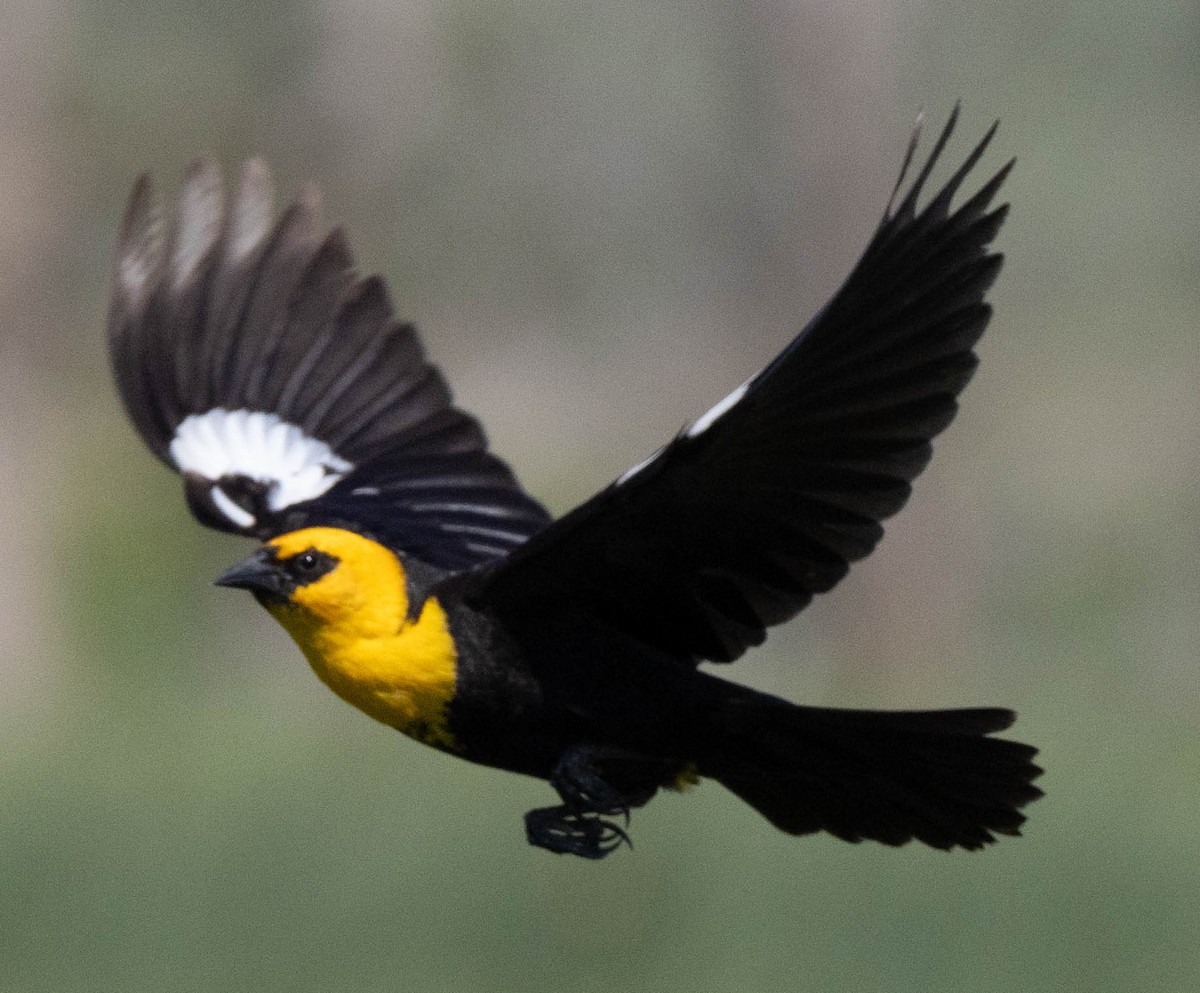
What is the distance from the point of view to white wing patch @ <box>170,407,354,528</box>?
6691mm

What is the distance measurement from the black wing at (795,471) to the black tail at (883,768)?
0.19 m

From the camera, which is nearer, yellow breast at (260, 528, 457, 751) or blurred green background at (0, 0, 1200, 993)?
yellow breast at (260, 528, 457, 751)

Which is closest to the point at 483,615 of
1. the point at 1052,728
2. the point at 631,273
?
the point at 1052,728

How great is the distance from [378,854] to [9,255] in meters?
9.15

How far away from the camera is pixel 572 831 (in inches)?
207

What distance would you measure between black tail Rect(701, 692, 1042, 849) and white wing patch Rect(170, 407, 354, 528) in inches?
67.2

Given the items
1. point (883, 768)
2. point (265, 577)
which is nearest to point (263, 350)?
point (265, 577)

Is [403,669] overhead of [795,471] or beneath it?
beneath

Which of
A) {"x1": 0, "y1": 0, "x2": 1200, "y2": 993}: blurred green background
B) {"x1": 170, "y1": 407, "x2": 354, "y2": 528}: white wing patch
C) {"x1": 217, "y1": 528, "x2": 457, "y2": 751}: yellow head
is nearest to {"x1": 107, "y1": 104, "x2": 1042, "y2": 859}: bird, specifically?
{"x1": 217, "y1": 528, "x2": 457, "y2": 751}: yellow head

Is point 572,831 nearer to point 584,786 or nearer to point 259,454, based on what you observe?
point 584,786

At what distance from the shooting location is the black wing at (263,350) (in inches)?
269

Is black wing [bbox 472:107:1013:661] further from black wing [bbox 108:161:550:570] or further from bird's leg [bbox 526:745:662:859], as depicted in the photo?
black wing [bbox 108:161:550:570]

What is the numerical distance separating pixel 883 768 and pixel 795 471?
725mm

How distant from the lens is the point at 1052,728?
448 inches
